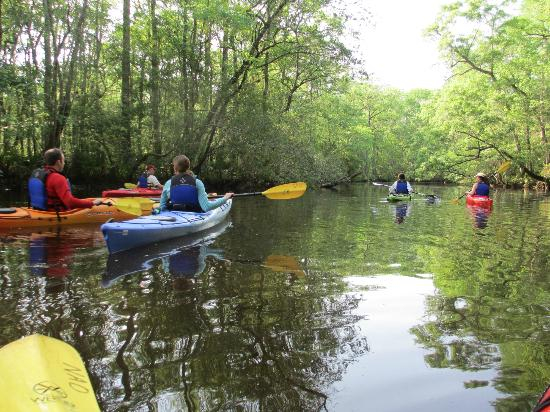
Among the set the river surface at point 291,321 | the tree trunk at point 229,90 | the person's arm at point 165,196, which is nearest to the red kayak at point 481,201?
the river surface at point 291,321

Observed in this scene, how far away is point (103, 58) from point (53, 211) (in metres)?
13.2

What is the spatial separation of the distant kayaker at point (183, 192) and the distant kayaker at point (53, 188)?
3.87 ft

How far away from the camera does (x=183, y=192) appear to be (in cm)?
693

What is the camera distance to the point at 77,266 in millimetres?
4988

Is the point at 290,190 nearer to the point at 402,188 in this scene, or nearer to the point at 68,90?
the point at 402,188

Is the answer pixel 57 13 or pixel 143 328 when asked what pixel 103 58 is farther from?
pixel 143 328

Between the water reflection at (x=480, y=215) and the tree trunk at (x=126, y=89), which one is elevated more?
the tree trunk at (x=126, y=89)

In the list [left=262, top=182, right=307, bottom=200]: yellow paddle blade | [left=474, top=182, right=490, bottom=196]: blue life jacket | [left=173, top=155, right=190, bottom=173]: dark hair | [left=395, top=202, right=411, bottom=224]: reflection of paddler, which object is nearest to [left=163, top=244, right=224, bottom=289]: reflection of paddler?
[left=173, top=155, right=190, bottom=173]: dark hair

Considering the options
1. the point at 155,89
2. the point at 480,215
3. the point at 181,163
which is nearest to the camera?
the point at 181,163

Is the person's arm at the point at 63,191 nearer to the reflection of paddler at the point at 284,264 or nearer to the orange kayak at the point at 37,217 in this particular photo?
the orange kayak at the point at 37,217

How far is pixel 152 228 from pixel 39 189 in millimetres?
2425

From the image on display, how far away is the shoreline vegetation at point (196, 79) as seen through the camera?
15.6m

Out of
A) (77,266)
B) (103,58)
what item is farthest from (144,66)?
(77,266)

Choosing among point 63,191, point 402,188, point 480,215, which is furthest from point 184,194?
point 402,188
